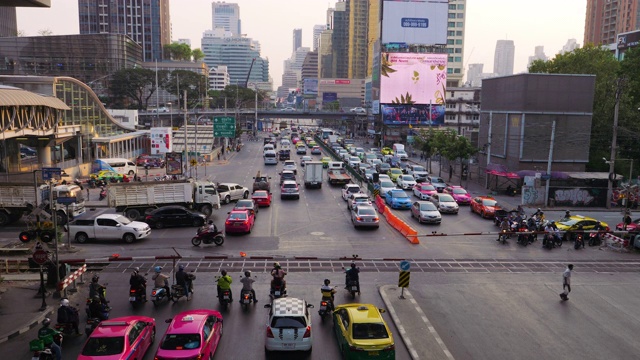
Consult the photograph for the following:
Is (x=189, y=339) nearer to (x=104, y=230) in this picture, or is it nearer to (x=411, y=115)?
(x=104, y=230)

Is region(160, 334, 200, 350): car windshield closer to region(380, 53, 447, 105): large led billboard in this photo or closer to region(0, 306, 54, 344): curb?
region(0, 306, 54, 344): curb

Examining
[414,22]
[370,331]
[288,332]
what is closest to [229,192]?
[288,332]

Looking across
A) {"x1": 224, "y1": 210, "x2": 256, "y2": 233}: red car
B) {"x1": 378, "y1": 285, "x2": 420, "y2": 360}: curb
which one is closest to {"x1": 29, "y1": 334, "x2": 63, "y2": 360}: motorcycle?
{"x1": 378, "y1": 285, "x2": 420, "y2": 360}: curb

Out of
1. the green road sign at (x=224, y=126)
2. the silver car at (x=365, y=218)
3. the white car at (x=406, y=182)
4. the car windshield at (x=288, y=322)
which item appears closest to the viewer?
the car windshield at (x=288, y=322)

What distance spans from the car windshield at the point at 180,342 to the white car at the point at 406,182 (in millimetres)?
38524

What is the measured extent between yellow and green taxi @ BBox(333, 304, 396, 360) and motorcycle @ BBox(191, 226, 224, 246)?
13238mm

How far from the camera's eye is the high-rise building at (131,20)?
6934 inches

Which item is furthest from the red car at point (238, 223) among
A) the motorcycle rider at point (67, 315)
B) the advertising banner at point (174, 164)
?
the advertising banner at point (174, 164)

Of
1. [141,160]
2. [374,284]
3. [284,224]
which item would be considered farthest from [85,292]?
[141,160]

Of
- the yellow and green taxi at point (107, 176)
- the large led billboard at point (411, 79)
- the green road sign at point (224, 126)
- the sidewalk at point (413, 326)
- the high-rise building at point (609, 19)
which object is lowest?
the yellow and green taxi at point (107, 176)

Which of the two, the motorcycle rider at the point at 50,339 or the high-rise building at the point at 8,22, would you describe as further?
the high-rise building at the point at 8,22

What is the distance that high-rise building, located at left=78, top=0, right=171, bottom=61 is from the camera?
578 ft

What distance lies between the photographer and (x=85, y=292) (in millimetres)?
19875

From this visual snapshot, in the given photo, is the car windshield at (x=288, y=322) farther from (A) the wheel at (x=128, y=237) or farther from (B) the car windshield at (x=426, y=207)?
(B) the car windshield at (x=426, y=207)
